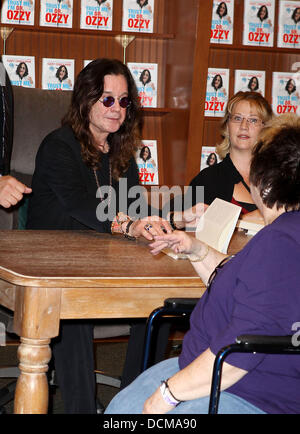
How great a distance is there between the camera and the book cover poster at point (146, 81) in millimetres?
4387

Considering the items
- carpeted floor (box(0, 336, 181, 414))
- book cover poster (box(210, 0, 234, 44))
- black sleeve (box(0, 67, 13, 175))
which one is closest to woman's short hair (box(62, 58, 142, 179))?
black sleeve (box(0, 67, 13, 175))

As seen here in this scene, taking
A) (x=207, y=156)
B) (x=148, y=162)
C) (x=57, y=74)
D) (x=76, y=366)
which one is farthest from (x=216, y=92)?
(x=76, y=366)

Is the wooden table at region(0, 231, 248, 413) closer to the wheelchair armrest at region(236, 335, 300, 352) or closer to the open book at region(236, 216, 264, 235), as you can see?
the wheelchair armrest at region(236, 335, 300, 352)

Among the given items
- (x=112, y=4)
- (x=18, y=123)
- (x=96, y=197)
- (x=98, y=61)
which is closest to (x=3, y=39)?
(x=112, y=4)

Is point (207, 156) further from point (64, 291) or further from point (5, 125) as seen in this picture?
point (64, 291)

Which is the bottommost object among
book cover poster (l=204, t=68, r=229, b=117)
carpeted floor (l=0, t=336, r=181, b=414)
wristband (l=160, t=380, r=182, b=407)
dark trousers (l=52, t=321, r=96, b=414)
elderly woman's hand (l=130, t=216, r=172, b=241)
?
carpeted floor (l=0, t=336, r=181, b=414)

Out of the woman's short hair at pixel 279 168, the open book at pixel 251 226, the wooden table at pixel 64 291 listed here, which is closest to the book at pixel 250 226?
the open book at pixel 251 226

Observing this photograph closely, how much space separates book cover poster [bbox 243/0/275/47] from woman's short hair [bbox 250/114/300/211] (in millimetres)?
3200

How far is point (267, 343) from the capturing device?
1.32 meters

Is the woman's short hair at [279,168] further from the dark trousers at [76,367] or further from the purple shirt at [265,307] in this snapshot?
the dark trousers at [76,367]

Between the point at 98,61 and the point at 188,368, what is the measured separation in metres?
1.76

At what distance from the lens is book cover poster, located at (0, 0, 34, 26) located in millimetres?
4148

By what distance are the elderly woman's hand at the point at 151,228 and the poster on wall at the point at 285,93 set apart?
2.54 meters
